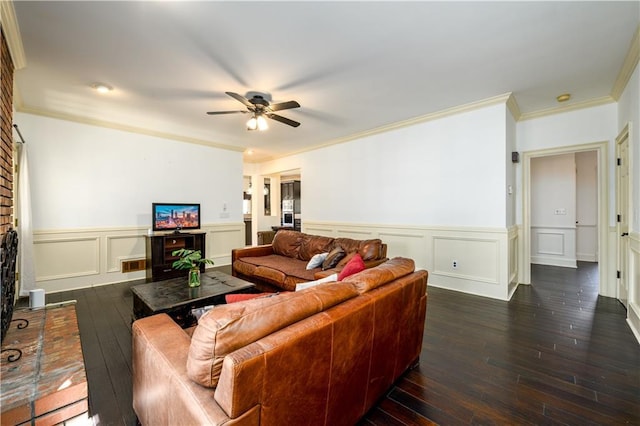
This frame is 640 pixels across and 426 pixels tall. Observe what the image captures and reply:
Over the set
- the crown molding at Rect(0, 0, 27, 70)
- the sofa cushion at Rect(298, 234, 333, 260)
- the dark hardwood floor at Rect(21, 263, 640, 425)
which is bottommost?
the dark hardwood floor at Rect(21, 263, 640, 425)

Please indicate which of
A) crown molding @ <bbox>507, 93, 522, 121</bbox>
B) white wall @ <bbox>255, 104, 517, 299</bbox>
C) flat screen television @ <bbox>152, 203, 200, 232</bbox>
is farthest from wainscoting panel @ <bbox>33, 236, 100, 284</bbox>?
crown molding @ <bbox>507, 93, 522, 121</bbox>

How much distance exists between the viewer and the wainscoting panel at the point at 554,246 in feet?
18.4

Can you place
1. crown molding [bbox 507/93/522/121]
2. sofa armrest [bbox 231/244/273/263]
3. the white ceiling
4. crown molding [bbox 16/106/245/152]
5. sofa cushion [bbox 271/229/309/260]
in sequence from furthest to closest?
sofa cushion [bbox 271/229/309/260], sofa armrest [bbox 231/244/273/263], crown molding [bbox 16/106/245/152], crown molding [bbox 507/93/522/121], the white ceiling

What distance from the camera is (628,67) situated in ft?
9.18

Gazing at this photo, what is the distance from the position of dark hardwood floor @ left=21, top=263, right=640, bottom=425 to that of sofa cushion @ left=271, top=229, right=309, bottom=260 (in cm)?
208

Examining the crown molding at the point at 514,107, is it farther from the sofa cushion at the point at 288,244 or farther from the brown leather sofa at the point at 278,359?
the sofa cushion at the point at 288,244

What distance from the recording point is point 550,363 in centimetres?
216

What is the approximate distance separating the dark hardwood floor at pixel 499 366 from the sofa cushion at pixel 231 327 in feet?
3.25

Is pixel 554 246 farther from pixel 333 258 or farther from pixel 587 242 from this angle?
pixel 333 258

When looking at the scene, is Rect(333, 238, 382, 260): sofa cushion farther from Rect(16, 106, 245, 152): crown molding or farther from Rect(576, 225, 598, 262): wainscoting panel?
Rect(576, 225, 598, 262): wainscoting panel

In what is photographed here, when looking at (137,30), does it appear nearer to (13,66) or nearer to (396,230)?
(13,66)

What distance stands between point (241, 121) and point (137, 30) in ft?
7.49

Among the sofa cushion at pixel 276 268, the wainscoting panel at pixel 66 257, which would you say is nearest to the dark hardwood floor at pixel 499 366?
the wainscoting panel at pixel 66 257

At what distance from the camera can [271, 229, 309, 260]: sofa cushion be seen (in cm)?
434
